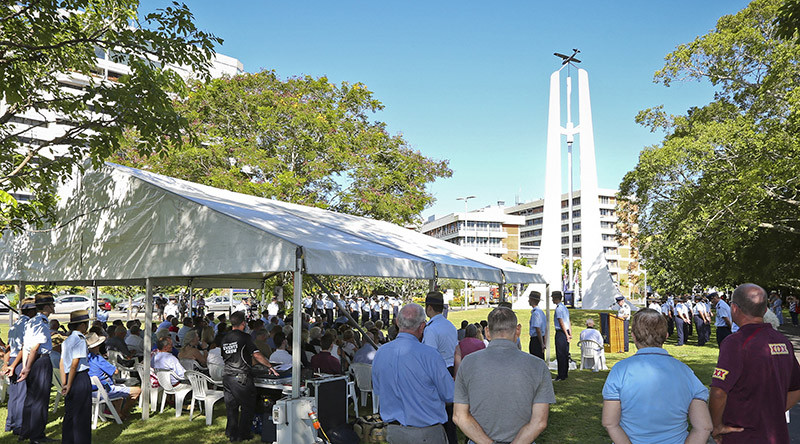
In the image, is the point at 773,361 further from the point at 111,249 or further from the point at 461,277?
the point at 111,249

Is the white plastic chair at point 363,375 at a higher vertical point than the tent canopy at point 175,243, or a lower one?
lower

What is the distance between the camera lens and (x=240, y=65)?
8762 cm

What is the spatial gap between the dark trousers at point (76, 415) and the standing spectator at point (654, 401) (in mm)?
5335

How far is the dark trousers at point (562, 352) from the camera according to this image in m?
10.4

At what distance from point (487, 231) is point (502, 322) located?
9457 centimetres

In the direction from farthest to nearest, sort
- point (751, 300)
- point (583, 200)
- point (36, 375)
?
1. point (583, 200)
2. point (36, 375)
3. point (751, 300)

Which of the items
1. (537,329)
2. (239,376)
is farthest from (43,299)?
(537,329)

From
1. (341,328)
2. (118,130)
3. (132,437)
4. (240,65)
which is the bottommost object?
(132,437)

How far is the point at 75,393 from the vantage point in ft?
19.4

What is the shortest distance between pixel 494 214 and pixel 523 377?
97671 millimetres

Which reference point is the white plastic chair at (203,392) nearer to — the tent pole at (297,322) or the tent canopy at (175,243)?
the tent canopy at (175,243)

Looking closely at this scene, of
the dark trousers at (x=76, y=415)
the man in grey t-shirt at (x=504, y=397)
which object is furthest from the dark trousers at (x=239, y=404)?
the man in grey t-shirt at (x=504, y=397)

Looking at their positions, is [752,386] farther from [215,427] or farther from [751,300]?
[215,427]

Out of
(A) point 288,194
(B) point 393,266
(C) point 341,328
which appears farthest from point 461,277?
(A) point 288,194
